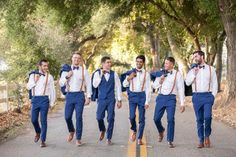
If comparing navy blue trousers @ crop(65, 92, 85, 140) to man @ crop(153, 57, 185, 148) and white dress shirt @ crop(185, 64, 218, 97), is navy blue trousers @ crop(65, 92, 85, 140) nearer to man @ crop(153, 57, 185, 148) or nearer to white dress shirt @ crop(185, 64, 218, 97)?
man @ crop(153, 57, 185, 148)

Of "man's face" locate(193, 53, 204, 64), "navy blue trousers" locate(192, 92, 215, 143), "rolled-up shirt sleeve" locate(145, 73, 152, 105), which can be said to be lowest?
"navy blue trousers" locate(192, 92, 215, 143)

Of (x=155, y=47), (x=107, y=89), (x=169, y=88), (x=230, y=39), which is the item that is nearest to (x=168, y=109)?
(x=169, y=88)

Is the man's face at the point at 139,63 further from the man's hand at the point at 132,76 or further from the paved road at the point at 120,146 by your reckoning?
the paved road at the point at 120,146

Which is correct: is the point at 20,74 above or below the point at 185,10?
below

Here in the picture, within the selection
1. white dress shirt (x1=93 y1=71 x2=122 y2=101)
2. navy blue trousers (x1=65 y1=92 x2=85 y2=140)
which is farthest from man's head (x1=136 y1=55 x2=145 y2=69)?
navy blue trousers (x1=65 y1=92 x2=85 y2=140)

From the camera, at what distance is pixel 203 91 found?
1096 cm

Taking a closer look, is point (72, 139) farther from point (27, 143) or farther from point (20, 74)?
point (20, 74)

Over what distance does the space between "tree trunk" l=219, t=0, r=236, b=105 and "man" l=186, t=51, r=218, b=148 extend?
9187 millimetres

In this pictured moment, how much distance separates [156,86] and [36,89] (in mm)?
2538

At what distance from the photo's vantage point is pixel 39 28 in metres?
29.0

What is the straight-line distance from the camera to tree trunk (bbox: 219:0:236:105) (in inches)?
778

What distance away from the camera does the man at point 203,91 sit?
1092 cm

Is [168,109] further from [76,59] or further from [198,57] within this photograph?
[76,59]

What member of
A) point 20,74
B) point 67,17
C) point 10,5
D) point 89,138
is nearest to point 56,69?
point 20,74
